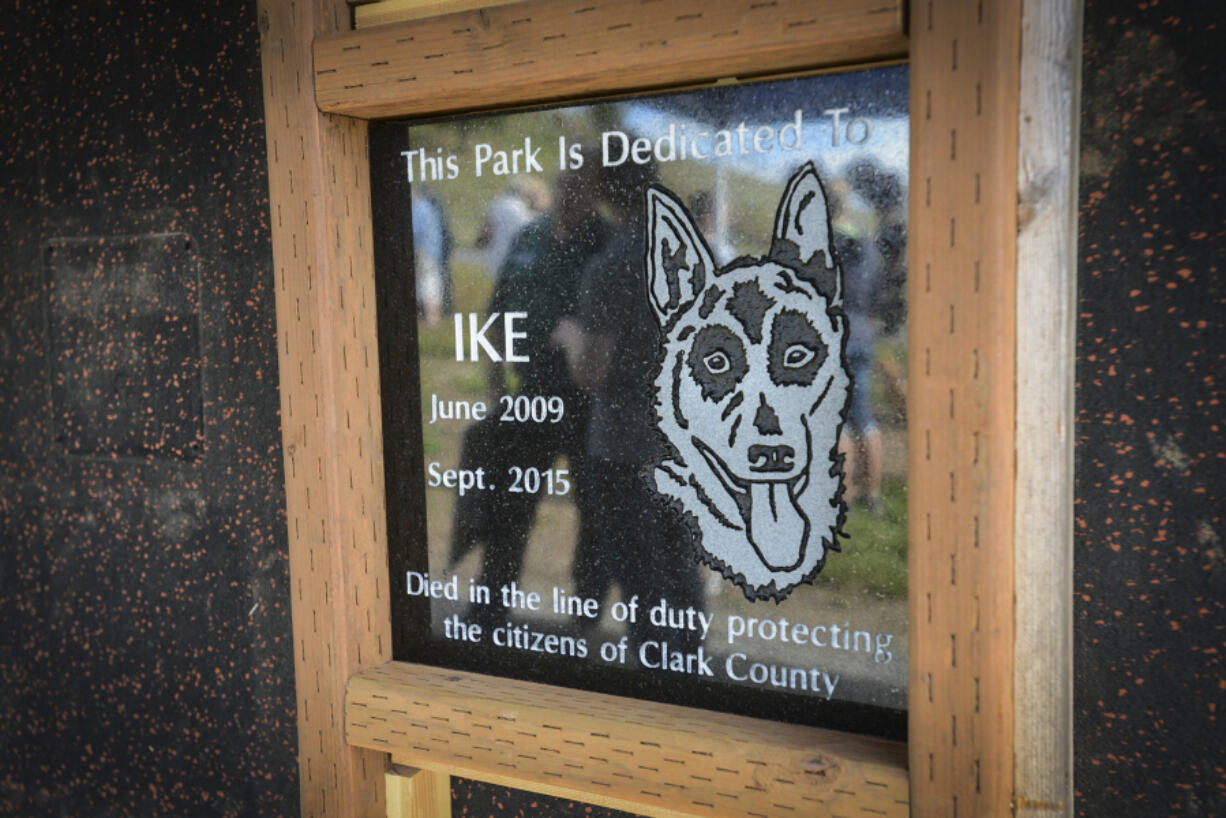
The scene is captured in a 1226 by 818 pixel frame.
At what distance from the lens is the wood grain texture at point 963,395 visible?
2.95 ft

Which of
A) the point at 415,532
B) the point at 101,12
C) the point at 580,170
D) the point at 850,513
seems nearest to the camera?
the point at 850,513

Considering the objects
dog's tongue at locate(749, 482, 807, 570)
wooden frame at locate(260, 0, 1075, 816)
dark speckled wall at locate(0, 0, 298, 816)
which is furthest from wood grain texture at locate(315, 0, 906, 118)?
dog's tongue at locate(749, 482, 807, 570)

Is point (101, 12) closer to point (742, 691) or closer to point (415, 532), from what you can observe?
point (415, 532)

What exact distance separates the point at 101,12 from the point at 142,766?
1.29m

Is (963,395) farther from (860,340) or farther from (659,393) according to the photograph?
(659,393)

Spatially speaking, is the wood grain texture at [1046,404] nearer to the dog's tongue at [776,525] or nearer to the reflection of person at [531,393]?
the dog's tongue at [776,525]

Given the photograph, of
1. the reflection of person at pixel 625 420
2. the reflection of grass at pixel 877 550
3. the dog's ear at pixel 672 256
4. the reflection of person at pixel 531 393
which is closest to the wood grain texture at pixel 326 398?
the reflection of person at pixel 531 393

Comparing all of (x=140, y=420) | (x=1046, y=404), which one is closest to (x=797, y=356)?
(x=1046, y=404)

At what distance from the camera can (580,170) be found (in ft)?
3.79

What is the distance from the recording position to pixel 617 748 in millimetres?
1131

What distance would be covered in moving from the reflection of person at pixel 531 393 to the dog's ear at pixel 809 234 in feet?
0.80

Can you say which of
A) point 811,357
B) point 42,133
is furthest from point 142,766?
point 811,357

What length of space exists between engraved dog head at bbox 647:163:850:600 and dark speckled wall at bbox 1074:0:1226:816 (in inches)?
10.6

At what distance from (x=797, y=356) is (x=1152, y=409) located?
0.37m
